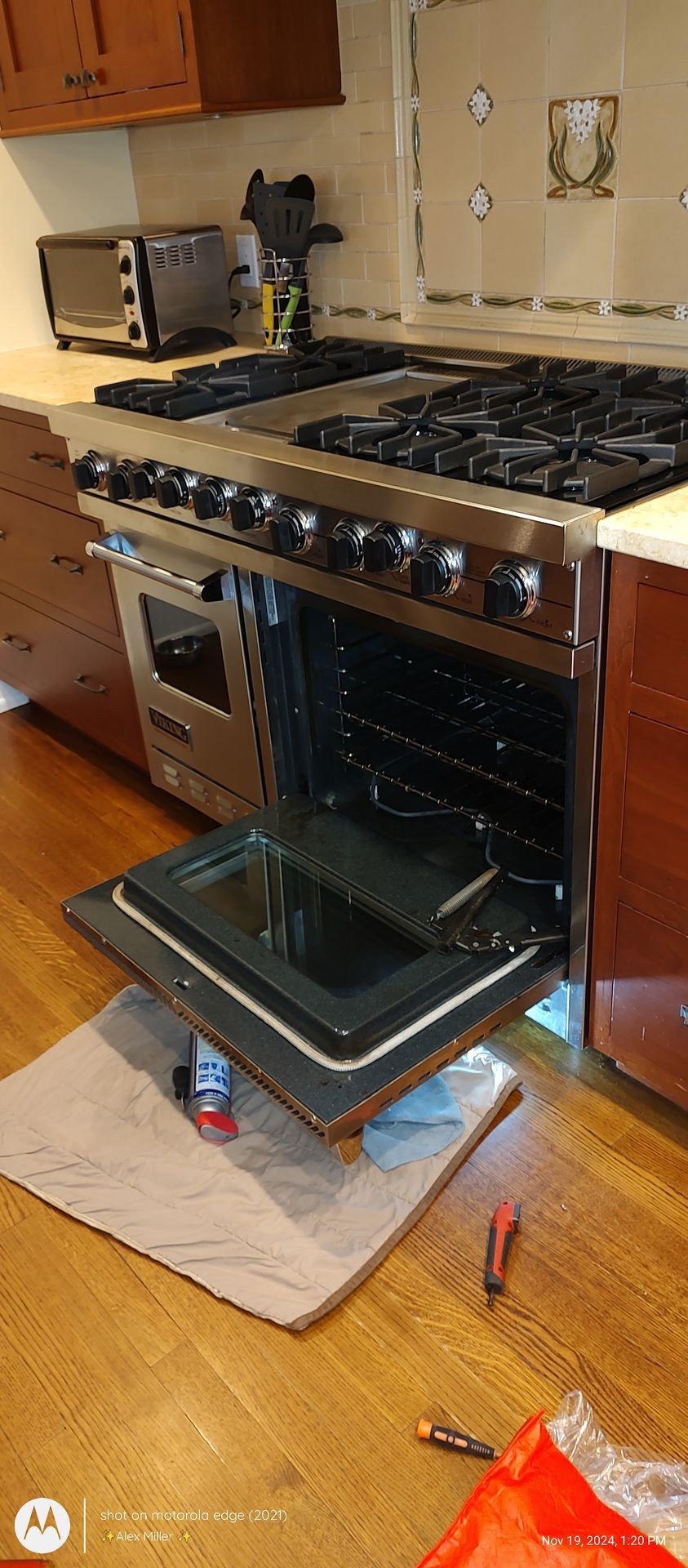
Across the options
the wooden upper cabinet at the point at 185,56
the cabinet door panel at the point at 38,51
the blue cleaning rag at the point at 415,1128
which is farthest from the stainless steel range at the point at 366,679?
the cabinet door panel at the point at 38,51

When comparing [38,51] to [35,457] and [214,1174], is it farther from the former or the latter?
[214,1174]

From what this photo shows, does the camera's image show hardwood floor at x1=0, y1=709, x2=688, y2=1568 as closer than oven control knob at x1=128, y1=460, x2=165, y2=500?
Yes

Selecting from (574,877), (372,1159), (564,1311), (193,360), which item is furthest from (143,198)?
(564,1311)

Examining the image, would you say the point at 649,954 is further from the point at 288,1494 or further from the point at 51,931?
the point at 51,931

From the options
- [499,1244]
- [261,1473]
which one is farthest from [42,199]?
[261,1473]

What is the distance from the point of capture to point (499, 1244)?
1489mm

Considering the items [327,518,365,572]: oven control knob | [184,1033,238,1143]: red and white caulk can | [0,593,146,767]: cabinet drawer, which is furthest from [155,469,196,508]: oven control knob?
[184,1033,238,1143]: red and white caulk can

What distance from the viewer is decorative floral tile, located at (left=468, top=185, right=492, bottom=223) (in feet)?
6.82

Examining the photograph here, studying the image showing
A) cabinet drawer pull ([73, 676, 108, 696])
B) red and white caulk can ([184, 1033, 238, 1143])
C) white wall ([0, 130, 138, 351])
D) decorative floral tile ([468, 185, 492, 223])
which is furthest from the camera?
white wall ([0, 130, 138, 351])

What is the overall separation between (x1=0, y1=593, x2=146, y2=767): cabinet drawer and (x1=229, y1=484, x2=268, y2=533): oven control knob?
792 millimetres

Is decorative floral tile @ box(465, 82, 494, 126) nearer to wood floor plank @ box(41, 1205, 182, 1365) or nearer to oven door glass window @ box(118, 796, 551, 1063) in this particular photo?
oven door glass window @ box(118, 796, 551, 1063)

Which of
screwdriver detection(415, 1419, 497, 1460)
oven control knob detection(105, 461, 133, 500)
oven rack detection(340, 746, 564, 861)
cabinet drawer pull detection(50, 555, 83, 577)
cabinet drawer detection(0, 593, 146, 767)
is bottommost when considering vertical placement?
screwdriver detection(415, 1419, 497, 1460)

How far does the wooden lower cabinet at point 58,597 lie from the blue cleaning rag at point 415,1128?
44.8 inches

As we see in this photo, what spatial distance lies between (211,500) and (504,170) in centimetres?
85
